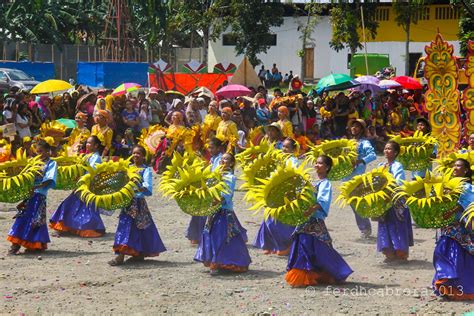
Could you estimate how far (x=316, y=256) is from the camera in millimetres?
9578

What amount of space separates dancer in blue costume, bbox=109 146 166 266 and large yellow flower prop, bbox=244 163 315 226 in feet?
5.68

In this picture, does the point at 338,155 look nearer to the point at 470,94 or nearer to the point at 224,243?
the point at 224,243

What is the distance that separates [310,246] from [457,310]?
1.61 meters

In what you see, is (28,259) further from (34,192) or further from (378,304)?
(378,304)

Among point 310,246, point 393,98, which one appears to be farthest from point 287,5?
point 310,246

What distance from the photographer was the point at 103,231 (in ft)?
43.0

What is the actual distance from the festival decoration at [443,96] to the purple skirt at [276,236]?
6291mm

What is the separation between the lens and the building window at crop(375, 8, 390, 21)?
5219 centimetres

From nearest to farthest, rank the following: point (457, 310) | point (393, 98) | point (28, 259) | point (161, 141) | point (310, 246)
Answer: point (457, 310) < point (310, 246) < point (28, 259) < point (161, 141) < point (393, 98)

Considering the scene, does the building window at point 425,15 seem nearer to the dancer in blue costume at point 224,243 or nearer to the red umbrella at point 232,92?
the red umbrella at point 232,92

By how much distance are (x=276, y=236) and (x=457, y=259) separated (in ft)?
10.3

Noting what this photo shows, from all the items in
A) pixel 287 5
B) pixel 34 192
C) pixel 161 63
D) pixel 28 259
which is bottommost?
pixel 28 259

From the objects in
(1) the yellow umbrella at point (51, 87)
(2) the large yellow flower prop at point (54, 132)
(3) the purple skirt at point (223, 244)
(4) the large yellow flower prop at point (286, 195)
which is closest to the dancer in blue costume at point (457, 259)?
(4) the large yellow flower prop at point (286, 195)

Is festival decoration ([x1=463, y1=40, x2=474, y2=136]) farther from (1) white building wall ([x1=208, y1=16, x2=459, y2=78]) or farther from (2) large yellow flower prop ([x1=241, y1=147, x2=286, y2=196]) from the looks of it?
(1) white building wall ([x1=208, y1=16, x2=459, y2=78])
